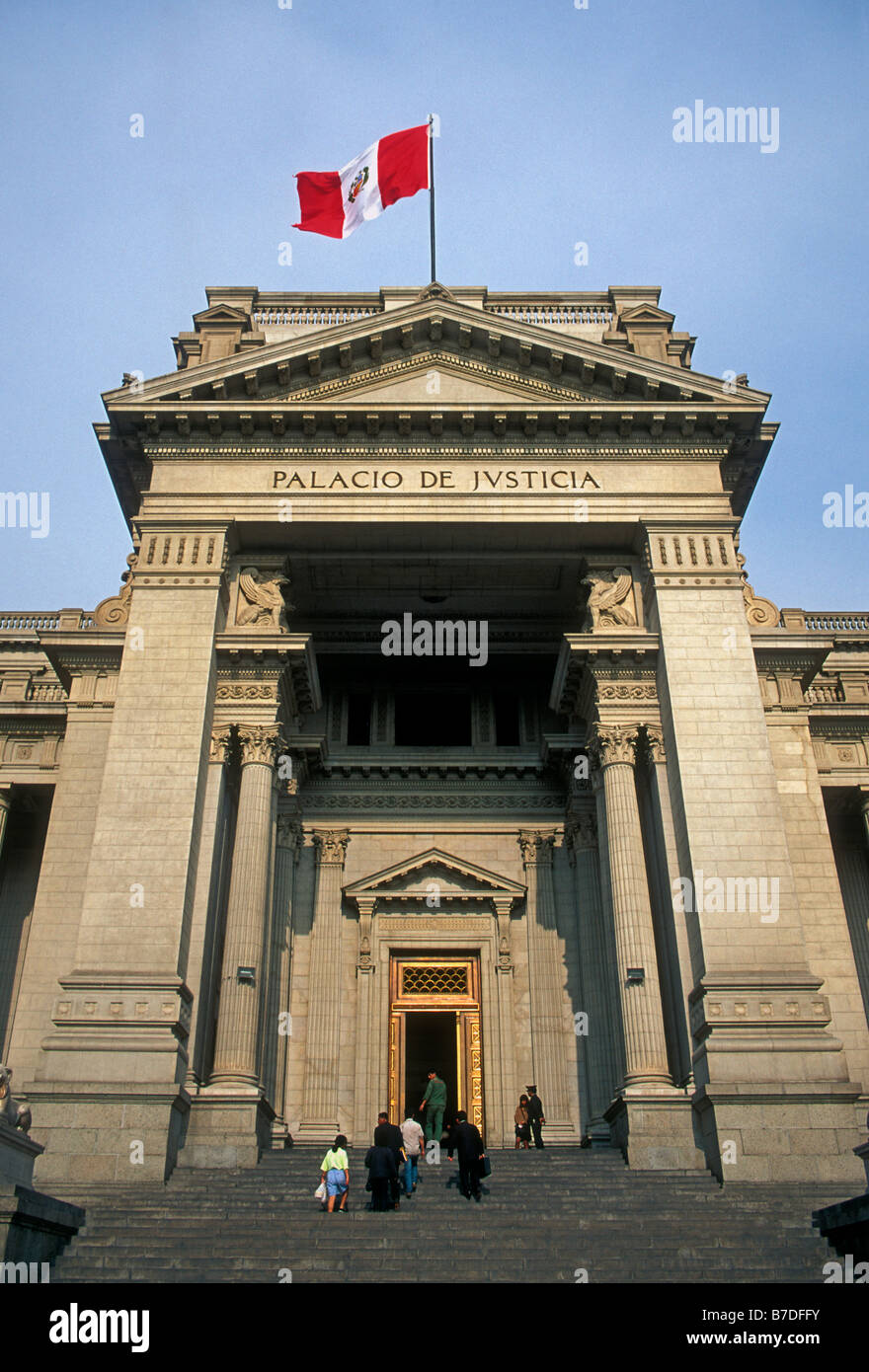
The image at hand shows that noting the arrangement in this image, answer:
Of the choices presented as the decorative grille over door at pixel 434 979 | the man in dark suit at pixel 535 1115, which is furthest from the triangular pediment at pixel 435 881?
the man in dark suit at pixel 535 1115

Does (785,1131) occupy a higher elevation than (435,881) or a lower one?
lower

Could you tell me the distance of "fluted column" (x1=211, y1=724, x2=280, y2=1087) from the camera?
77.2ft

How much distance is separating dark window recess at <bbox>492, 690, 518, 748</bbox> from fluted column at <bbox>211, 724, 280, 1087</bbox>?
334 inches

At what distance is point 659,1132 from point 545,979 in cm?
761

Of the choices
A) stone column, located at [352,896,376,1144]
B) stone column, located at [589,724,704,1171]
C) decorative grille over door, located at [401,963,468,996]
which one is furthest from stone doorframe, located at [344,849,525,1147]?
stone column, located at [589,724,704,1171]

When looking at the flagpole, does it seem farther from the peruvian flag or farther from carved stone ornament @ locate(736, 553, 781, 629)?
carved stone ornament @ locate(736, 553, 781, 629)

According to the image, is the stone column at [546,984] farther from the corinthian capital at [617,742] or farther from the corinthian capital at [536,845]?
the corinthian capital at [617,742]

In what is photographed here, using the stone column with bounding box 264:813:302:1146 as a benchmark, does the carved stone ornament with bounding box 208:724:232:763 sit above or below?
above

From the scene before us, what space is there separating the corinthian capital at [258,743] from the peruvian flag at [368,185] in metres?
13.6

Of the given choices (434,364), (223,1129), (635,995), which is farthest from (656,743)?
(223,1129)

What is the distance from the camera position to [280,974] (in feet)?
94.1

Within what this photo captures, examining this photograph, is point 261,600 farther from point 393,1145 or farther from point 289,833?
point 393,1145

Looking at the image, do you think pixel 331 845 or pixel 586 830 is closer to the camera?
pixel 586 830

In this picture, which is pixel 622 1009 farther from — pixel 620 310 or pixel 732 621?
pixel 620 310
